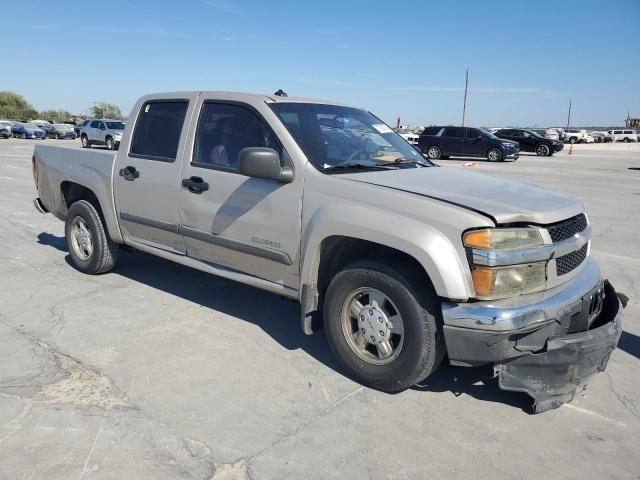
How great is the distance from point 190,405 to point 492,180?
255 centimetres

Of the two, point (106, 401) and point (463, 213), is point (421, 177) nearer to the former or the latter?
point (463, 213)

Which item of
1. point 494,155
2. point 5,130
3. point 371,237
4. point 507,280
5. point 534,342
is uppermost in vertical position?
point 371,237

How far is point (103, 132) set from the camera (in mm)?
29328

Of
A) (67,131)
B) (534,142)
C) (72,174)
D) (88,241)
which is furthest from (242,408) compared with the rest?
(67,131)

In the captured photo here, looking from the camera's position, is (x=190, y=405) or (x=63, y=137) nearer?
(x=190, y=405)

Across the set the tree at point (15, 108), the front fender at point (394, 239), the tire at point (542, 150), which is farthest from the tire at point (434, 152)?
the tree at point (15, 108)

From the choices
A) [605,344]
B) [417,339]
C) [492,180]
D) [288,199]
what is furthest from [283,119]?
[605,344]

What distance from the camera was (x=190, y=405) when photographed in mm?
3215

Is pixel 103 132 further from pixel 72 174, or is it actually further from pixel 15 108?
pixel 15 108

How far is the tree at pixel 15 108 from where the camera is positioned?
76.6 m

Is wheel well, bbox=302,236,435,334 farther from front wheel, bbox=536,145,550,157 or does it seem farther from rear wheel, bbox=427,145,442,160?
front wheel, bbox=536,145,550,157

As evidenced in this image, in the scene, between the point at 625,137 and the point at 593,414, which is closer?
the point at 593,414

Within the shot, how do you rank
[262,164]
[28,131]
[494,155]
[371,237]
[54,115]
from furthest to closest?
[54,115]
[28,131]
[494,155]
[262,164]
[371,237]

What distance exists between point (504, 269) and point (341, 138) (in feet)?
5.73
